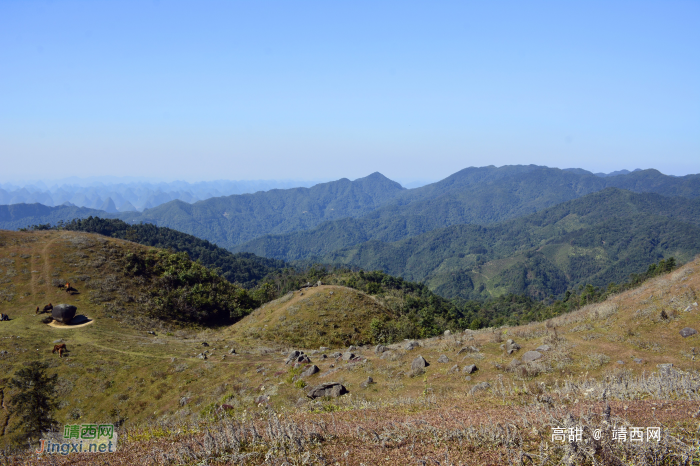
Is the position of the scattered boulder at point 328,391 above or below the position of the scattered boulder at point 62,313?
above

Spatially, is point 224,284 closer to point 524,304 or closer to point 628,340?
point 628,340

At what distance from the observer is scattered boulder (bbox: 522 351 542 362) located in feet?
62.3

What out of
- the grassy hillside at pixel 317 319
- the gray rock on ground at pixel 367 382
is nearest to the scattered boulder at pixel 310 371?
the gray rock on ground at pixel 367 382

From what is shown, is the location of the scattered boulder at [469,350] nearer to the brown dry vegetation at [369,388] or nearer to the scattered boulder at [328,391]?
the brown dry vegetation at [369,388]

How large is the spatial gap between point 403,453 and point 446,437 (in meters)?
1.27

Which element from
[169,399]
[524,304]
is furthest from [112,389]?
[524,304]

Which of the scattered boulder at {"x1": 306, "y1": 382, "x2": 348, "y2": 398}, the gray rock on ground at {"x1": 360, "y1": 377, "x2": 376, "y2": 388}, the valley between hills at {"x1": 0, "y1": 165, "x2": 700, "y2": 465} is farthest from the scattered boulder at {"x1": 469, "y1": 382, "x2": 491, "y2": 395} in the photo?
the scattered boulder at {"x1": 306, "y1": 382, "x2": 348, "y2": 398}

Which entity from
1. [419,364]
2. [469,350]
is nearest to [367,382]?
[419,364]

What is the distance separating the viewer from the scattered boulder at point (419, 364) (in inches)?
818

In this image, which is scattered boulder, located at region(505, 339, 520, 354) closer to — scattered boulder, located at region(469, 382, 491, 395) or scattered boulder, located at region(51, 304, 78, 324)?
scattered boulder, located at region(469, 382, 491, 395)

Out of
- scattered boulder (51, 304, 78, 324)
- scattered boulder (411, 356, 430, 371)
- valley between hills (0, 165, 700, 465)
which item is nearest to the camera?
valley between hills (0, 165, 700, 465)

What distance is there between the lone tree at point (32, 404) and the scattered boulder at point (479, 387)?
25.9 meters

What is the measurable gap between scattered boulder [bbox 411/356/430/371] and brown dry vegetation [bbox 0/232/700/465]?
2.07ft

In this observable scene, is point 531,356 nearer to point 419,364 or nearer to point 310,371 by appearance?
point 419,364
